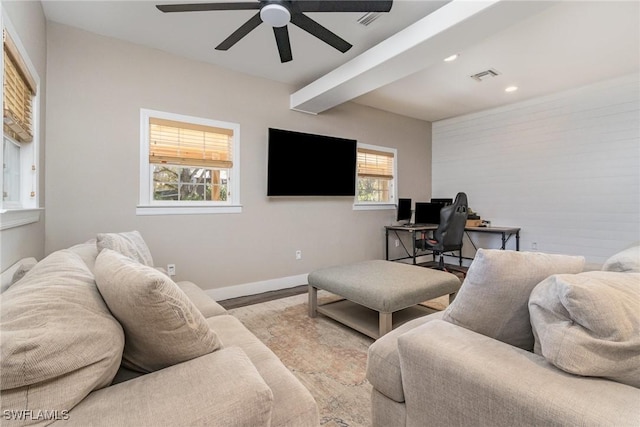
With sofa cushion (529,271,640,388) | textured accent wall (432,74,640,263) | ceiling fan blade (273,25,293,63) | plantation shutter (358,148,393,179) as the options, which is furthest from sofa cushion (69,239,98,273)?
textured accent wall (432,74,640,263)

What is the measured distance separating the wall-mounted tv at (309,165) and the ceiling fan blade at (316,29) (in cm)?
163

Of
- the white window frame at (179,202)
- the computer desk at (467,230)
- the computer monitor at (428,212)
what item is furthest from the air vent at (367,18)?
the computer monitor at (428,212)

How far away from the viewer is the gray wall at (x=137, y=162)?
2641 millimetres

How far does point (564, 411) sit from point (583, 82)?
4716 millimetres

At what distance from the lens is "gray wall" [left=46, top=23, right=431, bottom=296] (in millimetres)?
2641

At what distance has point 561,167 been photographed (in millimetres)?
4238

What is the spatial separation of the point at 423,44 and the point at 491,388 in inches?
96.4

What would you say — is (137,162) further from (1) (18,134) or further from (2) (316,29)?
(2) (316,29)

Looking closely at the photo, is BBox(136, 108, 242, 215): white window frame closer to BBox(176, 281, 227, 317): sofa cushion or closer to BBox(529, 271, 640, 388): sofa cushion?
BBox(176, 281, 227, 317): sofa cushion

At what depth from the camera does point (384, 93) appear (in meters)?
4.26

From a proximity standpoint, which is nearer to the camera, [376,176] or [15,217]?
[15,217]

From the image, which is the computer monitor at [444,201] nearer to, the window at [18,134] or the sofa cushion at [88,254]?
the sofa cushion at [88,254]

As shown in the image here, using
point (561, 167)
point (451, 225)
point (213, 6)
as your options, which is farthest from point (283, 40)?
point (561, 167)

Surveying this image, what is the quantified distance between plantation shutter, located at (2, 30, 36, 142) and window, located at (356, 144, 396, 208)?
147 inches
